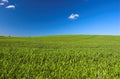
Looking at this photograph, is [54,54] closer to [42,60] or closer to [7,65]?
[42,60]

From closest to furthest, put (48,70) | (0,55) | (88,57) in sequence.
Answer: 1. (48,70)
2. (0,55)
3. (88,57)

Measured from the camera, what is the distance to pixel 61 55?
800 inches

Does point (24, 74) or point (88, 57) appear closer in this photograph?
point (24, 74)

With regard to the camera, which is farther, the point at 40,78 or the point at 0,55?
the point at 0,55

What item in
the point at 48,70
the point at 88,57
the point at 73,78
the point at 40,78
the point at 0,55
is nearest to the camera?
the point at 40,78

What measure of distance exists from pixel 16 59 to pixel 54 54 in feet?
14.5

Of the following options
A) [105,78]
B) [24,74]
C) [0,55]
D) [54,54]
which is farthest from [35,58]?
[105,78]

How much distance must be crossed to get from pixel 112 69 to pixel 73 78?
4.10 metres

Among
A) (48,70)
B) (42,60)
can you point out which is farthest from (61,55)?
(48,70)

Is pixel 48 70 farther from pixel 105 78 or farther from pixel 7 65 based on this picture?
pixel 105 78

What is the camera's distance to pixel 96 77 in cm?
1266

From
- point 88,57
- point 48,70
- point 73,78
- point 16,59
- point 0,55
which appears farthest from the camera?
point 88,57

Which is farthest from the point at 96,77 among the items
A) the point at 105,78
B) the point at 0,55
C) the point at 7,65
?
the point at 0,55

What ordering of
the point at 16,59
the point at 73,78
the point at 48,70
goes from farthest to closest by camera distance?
the point at 16,59, the point at 48,70, the point at 73,78
